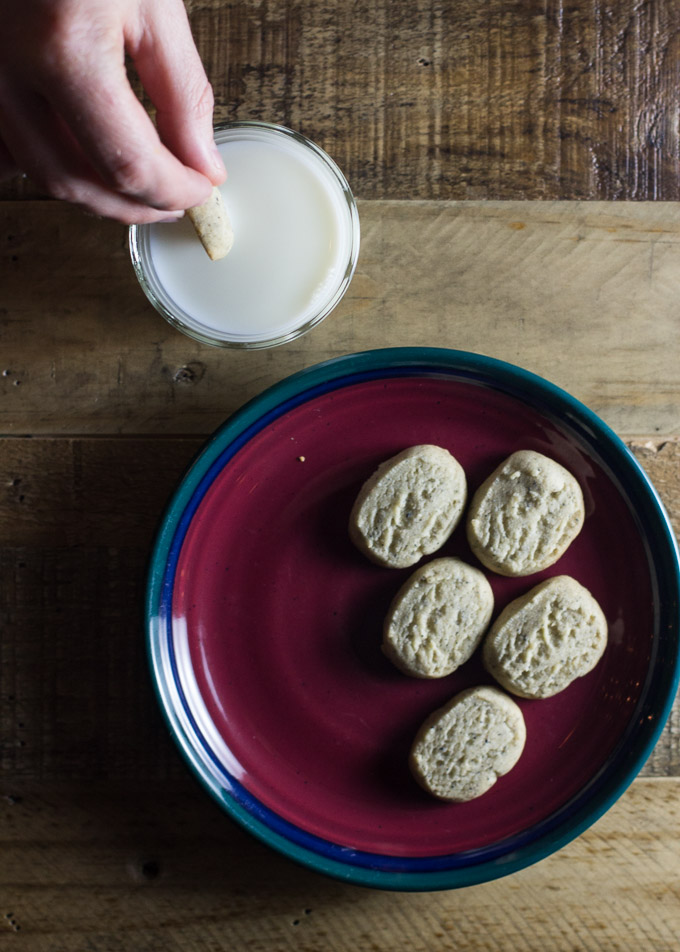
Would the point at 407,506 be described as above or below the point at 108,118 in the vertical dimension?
below

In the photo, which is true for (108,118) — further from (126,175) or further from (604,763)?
(604,763)

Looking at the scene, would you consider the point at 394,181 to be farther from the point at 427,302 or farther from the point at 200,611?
the point at 200,611

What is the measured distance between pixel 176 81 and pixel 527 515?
536 mm

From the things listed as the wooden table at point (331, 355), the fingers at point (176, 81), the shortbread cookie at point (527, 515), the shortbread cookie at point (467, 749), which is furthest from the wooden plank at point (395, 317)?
the shortbread cookie at point (467, 749)

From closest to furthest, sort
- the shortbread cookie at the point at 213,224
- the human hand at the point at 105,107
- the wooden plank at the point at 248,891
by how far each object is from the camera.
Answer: the human hand at the point at 105,107
the shortbread cookie at the point at 213,224
the wooden plank at the point at 248,891

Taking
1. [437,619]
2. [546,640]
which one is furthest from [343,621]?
[546,640]

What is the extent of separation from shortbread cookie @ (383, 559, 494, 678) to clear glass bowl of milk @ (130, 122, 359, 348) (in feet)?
1.01

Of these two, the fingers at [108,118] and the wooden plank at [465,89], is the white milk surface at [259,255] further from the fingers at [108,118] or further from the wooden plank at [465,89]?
the fingers at [108,118]

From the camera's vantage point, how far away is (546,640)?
819mm

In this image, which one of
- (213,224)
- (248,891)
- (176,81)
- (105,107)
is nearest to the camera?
(105,107)

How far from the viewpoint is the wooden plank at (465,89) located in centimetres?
90

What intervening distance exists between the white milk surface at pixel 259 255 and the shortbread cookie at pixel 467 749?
46cm

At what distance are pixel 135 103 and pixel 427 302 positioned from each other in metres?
0.43

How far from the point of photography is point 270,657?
0.85 metres
